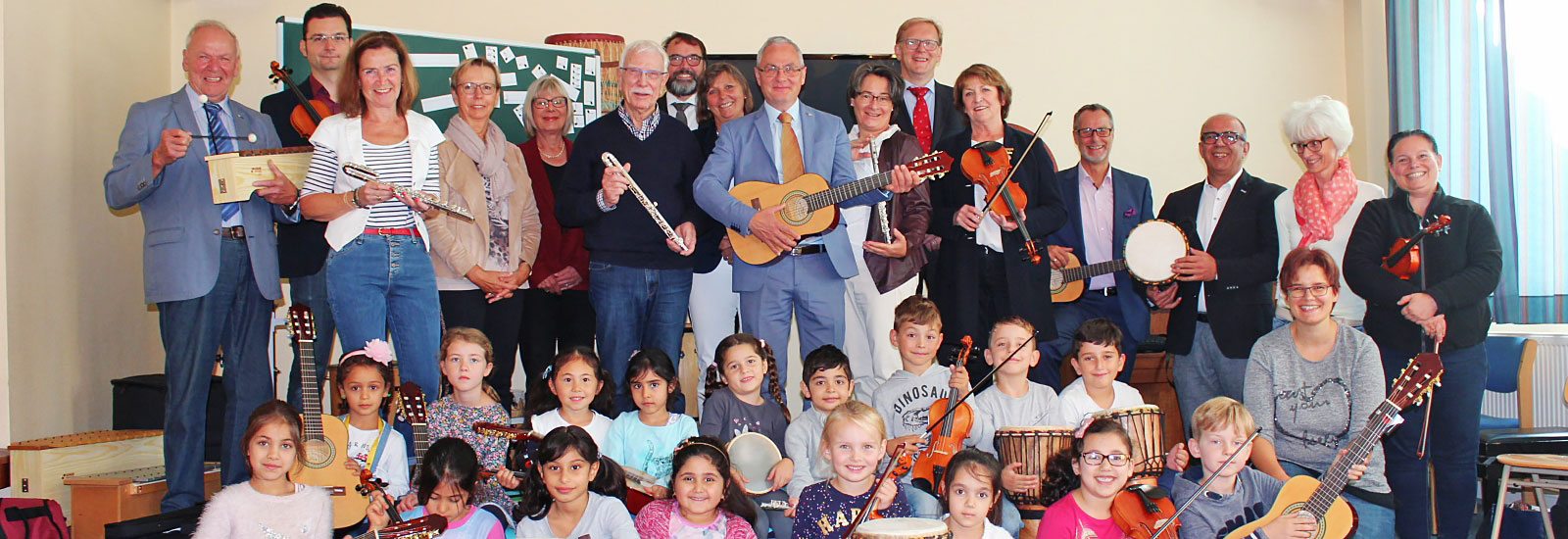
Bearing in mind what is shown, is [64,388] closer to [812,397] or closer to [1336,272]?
[812,397]

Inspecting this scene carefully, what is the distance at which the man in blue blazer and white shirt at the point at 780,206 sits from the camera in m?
4.21

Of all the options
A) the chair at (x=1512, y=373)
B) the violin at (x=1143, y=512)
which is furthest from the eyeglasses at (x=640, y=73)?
the chair at (x=1512, y=373)

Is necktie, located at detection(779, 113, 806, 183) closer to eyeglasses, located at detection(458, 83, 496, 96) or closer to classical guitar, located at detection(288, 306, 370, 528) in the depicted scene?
eyeglasses, located at detection(458, 83, 496, 96)

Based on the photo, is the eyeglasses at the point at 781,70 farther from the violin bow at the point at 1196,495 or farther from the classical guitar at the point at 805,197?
the violin bow at the point at 1196,495

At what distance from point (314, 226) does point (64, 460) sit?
1.32 metres

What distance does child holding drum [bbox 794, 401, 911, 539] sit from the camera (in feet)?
10.9

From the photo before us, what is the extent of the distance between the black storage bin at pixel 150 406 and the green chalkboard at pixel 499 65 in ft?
4.94

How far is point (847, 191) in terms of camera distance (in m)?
4.18

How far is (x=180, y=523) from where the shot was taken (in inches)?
143

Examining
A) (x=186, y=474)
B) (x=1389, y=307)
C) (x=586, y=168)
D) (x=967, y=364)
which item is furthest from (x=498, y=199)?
(x=1389, y=307)

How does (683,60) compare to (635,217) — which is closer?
(635,217)

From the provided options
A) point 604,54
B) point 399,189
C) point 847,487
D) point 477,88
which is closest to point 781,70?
point 477,88

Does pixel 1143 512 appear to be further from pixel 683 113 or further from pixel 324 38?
pixel 324 38

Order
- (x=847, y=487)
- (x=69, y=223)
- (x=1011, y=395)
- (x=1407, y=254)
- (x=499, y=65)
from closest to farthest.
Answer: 1. (x=847, y=487)
2. (x=1011, y=395)
3. (x=1407, y=254)
4. (x=69, y=223)
5. (x=499, y=65)
